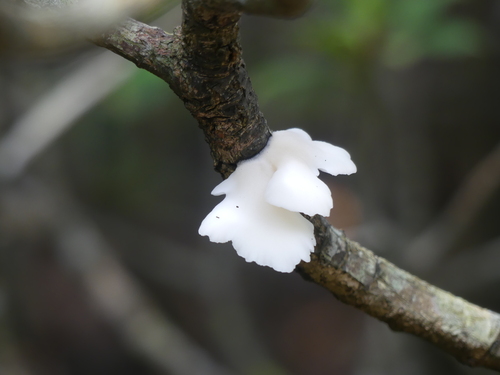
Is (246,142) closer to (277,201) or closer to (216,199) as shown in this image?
(277,201)

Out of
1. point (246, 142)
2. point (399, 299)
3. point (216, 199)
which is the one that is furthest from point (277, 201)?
point (216, 199)

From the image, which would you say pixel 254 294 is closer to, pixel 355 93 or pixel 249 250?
pixel 355 93

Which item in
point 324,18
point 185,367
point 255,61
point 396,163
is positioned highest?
point 255,61

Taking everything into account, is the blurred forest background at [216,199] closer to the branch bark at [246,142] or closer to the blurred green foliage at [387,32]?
the blurred green foliage at [387,32]

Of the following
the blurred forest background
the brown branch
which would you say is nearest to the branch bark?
the brown branch

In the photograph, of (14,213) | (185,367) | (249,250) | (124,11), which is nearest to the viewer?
(124,11)

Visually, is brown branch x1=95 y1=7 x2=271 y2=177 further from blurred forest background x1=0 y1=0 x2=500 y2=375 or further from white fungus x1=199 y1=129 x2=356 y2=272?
blurred forest background x1=0 y1=0 x2=500 y2=375

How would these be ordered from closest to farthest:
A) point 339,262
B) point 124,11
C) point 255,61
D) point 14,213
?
point 124,11 < point 339,262 < point 14,213 < point 255,61

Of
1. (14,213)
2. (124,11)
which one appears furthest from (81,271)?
(124,11)
